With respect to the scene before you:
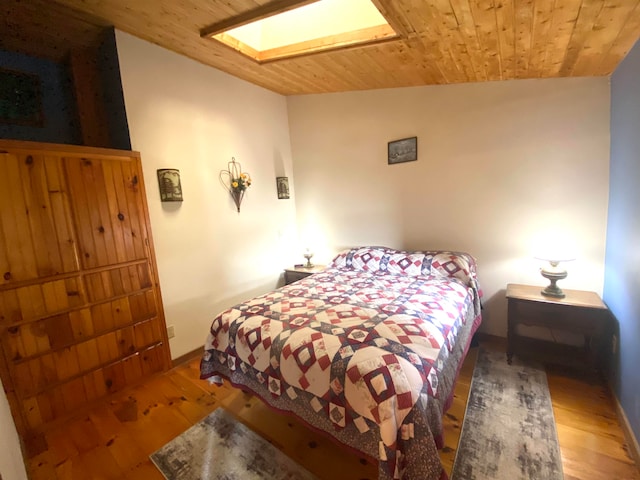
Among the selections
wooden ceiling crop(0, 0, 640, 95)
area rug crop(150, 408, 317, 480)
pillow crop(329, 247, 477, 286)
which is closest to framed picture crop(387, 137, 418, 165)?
wooden ceiling crop(0, 0, 640, 95)

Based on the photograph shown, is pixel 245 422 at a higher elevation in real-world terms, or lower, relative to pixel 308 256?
lower

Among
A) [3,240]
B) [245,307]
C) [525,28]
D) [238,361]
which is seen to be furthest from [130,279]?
[525,28]

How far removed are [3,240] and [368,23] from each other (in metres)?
2.74

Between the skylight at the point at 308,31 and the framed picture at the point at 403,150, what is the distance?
121 cm

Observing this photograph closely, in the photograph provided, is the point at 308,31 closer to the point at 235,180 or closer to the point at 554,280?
the point at 235,180

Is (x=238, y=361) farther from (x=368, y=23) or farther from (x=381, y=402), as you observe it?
(x=368, y=23)

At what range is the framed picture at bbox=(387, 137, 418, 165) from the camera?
2951 millimetres

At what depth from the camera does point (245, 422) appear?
1.90 metres

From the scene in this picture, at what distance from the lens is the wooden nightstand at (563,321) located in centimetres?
202

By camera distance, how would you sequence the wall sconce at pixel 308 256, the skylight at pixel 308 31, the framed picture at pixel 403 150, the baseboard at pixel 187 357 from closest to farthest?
1. the skylight at pixel 308 31
2. the baseboard at pixel 187 357
3. the framed picture at pixel 403 150
4. the wall sconce at pixel 308 256

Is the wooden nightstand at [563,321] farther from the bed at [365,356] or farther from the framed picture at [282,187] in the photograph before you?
the framed picture at [282,187]

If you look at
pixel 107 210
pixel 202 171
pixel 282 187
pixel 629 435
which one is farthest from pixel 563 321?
pixel 107 210

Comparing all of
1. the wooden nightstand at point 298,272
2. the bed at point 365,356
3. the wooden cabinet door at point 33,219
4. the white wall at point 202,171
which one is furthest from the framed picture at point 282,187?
the wooden cabinet door at point 33,219

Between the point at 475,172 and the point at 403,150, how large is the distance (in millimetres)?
741
